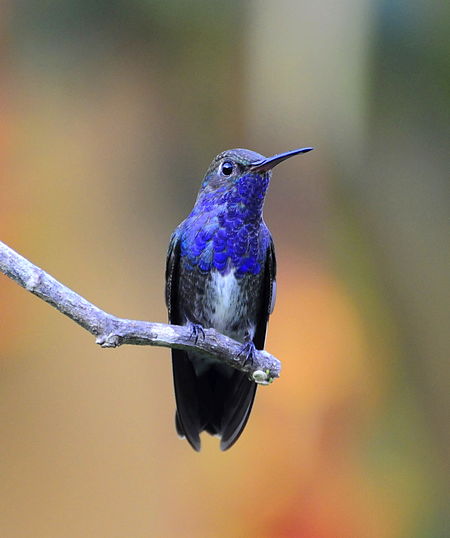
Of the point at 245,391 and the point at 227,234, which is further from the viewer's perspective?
the point at 245,391

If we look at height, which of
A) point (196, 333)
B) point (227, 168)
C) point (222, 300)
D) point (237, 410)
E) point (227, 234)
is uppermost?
point (227, 168)

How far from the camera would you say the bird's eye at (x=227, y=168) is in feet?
5.58

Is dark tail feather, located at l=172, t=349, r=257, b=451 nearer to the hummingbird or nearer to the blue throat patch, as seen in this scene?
the hummingbird

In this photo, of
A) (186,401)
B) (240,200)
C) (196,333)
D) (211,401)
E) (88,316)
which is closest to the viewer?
(88,316)

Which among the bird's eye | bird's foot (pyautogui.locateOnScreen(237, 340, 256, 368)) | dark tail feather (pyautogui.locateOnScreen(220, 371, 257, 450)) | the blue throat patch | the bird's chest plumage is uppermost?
the bird's eye

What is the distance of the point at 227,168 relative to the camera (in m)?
1.71

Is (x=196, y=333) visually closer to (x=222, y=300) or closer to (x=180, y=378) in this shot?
(x=222, y=300)

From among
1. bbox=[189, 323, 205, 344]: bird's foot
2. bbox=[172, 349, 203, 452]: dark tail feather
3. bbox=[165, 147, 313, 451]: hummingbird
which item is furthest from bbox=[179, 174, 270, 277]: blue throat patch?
bbox=[172, 349, 203, 452]: dark tail feather

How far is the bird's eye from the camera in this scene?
170cm

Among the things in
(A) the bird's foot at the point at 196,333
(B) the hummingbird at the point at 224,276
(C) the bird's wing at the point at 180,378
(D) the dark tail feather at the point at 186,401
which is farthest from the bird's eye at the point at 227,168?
(D) the dark tail feather at the point at 186,401

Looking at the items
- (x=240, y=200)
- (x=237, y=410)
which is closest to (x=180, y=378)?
(x=237, y=410)

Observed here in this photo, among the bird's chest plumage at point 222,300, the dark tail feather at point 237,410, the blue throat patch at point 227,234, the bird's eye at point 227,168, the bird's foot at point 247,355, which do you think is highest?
the bird's eye at point 227,168

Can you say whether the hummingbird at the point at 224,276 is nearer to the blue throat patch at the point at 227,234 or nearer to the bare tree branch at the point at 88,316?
the blue throat patch at the point at 227,234

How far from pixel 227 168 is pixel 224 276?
0.27 m
